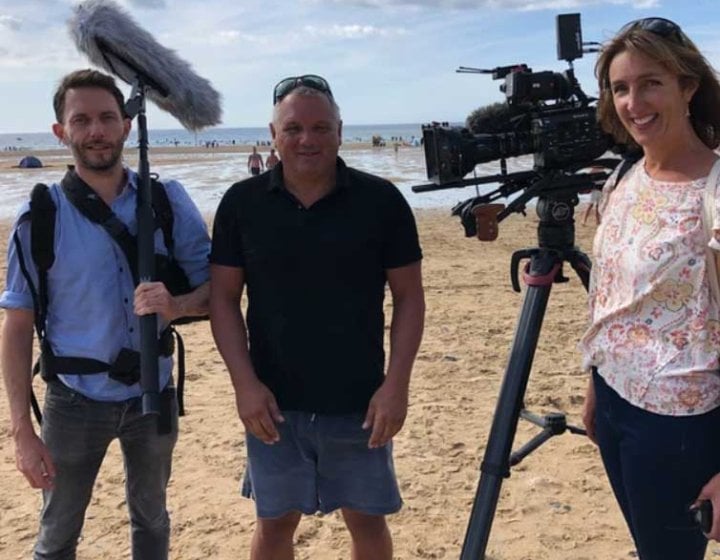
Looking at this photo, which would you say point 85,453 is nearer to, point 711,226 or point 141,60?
point 141,60

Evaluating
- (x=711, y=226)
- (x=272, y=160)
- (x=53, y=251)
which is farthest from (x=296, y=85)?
(x=272, y=160)

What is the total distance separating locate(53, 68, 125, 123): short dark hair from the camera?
2.54m

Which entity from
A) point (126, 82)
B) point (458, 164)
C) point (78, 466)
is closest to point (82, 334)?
point (78, 466)

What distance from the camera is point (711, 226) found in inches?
69.4

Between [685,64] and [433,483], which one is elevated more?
[685,64]

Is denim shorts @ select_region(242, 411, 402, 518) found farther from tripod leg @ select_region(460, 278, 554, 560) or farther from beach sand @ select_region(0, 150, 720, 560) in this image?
beach sand @ select_region(0, 150, 720, 560)

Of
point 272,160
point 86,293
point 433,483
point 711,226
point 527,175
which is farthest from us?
point 272,160

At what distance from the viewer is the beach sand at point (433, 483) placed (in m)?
3.60

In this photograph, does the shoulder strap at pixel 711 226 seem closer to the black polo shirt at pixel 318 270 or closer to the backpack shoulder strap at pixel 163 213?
the black polo shirt at pixel 318 270

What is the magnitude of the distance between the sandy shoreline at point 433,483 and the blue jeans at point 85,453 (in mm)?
1012

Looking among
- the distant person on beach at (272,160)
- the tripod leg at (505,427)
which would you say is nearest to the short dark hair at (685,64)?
the tripod leg at (505,427)

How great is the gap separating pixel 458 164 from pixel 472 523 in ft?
4.01

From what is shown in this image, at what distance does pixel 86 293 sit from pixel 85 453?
0.56 meters

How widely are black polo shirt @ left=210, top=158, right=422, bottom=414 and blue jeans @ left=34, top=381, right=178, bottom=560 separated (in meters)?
0.52
